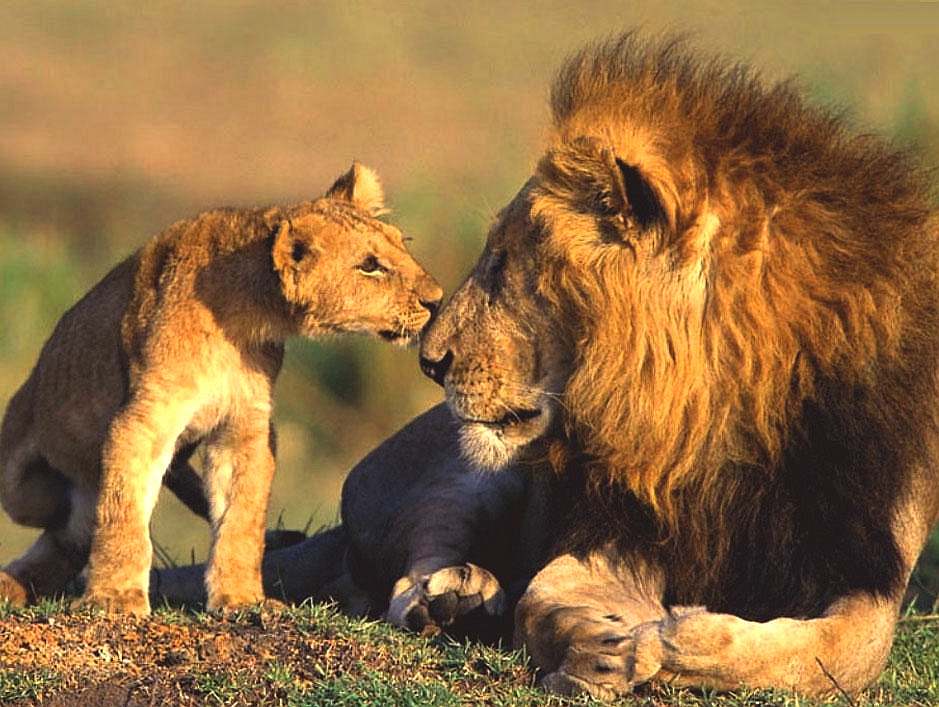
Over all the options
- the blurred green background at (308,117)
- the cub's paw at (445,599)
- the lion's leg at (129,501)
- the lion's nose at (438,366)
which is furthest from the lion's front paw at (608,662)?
the blurred green background at (308,117)

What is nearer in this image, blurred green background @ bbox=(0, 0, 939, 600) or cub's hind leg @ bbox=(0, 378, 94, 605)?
cub's hind leg @ bbox=(0, 378, 94, 605)

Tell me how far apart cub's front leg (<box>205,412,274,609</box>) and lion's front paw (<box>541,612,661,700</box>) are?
103 centimetres

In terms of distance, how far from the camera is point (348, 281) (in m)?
5.30

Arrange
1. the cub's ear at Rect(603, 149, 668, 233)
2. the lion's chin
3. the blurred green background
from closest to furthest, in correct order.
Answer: the cub's ear at Rect(603, 149, 668, 233) → the lion's chin → the blurred green background

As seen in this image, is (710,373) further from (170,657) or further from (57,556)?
(57,556)

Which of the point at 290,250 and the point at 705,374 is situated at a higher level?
the point at 290,250

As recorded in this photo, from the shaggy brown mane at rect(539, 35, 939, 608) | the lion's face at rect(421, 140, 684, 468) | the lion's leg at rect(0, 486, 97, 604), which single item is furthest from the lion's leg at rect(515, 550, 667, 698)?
the lion's leg at rect(0, 486, 97, 604)

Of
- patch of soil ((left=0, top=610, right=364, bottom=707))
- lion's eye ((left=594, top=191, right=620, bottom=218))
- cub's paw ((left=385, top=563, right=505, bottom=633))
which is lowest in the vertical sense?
cub's paw ((left=385, top=563, right=505, bottom=633))

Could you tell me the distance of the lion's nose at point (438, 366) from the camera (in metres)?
4.78

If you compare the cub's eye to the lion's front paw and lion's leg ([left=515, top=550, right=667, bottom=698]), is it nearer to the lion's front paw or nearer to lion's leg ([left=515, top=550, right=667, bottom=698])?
lion's leg ([left=515, top=550, right=667, bottom=698])

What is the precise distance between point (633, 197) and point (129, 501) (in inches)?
57.5

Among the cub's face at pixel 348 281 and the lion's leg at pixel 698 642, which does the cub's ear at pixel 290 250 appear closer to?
the cub's face at pixel 348 281

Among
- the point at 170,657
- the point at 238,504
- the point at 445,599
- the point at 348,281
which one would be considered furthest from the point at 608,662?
the point at 348,281

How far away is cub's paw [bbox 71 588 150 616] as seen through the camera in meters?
5.02
